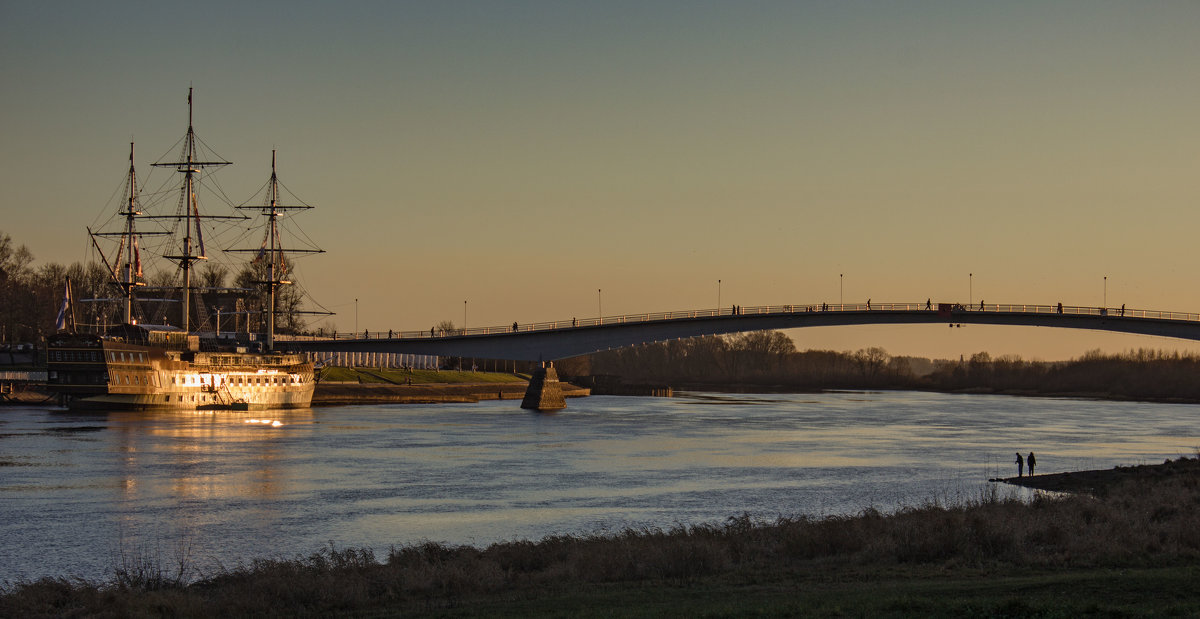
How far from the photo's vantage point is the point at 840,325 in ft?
360

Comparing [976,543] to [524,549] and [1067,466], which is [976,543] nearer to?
[524,549]

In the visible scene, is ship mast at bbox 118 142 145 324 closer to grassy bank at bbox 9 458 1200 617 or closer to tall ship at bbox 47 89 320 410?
tall ship at bbox 47 89 320 410

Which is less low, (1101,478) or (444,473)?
(1101,478)

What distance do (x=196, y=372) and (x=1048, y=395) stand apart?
126 metres

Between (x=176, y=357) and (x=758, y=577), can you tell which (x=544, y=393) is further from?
(x=758, y=577)

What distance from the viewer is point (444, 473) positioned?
5034 cm

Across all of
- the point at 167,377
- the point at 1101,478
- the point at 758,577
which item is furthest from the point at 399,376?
the point at 758,577

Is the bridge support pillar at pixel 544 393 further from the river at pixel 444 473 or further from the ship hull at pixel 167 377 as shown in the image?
the ship hull at pixel 167 377

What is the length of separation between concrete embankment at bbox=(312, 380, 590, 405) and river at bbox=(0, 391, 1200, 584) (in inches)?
1129

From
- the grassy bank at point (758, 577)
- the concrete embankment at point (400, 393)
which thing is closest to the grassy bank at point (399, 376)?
the concrete embankment at point (400, 393)

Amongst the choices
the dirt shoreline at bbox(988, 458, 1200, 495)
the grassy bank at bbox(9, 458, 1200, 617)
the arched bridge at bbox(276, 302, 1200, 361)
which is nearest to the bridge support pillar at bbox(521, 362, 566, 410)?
the arched bridge at bbox(276, 302, 1200, 361)

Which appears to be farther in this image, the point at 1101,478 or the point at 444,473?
the point at 444,473

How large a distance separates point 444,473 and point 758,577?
102 ft

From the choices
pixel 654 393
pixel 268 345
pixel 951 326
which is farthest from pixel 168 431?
pixel 654 393
